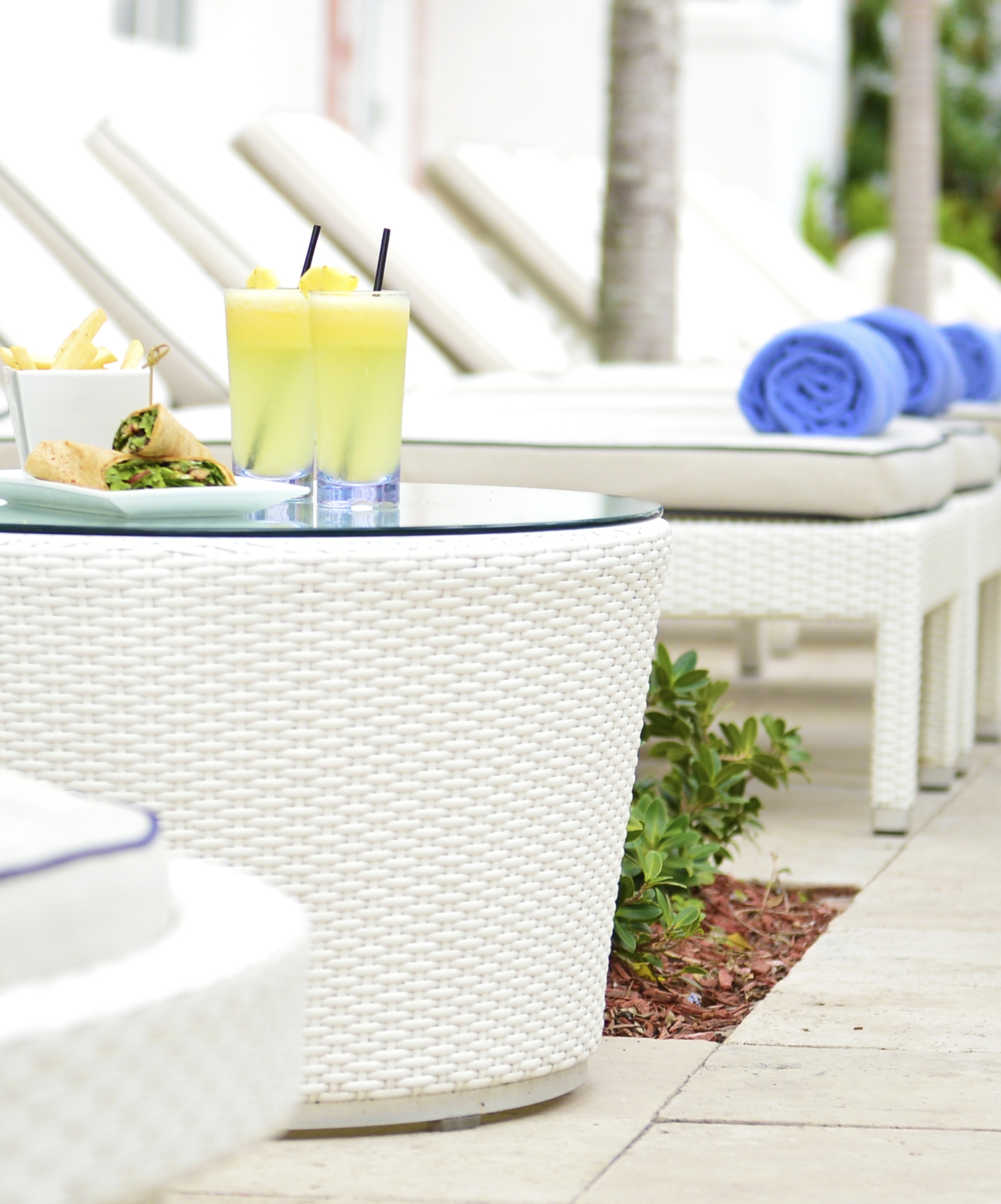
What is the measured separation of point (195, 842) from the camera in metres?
1.50

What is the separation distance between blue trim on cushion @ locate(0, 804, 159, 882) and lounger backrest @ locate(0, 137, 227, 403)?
2.82 m

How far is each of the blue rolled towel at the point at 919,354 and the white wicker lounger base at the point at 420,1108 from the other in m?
2.42

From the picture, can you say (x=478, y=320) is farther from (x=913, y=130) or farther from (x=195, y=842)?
(x=913, y=130)

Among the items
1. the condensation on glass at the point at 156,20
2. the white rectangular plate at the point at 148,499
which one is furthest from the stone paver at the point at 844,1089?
the condensation on glass at the point at 156,20

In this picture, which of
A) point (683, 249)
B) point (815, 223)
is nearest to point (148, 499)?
point (683, 249)

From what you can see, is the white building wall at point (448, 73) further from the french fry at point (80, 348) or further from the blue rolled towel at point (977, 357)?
the french fry at point (80, 348)

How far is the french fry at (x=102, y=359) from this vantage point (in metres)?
1.93

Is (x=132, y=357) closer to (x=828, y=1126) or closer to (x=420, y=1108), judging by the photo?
(x=420, y=1108)

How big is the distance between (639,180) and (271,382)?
14.5 feet

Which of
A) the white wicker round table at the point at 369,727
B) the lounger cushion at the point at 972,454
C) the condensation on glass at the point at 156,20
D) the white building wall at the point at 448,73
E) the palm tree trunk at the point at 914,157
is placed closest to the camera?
the white wicker round table at the point at 369,727

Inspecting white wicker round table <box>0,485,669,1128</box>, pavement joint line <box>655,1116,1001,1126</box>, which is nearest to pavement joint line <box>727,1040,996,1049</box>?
pavement joint line <box>655,1116,1001,1126</box>

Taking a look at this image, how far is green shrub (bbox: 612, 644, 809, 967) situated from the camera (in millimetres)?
2234

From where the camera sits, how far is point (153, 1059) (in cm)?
87

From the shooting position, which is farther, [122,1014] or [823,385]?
[823,385]
